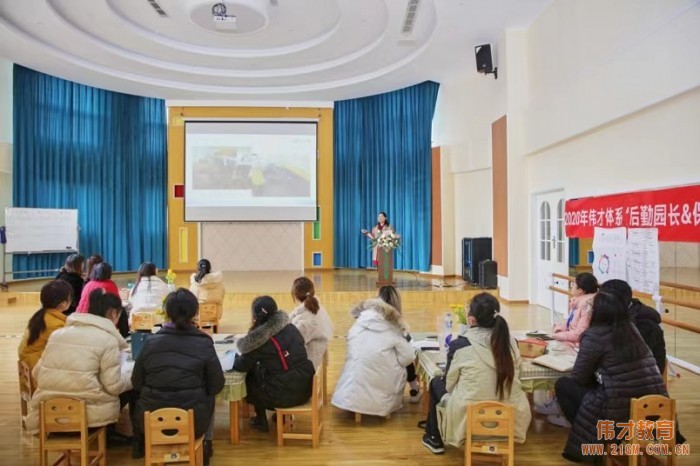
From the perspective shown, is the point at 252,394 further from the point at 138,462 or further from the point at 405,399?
the point at 405,399

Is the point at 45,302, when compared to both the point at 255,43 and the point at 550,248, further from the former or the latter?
the point at 255,43

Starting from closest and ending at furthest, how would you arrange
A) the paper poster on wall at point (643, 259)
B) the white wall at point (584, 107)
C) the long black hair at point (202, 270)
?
the white wall at point (584, 107)
the paper poster on wall at point (643, 259)
the long black hair at point (202, 270)

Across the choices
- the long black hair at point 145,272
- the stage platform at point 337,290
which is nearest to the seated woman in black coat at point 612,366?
the long black hair at point 145,272

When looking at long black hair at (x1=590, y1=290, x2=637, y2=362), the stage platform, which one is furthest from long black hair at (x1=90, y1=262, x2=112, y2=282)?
the stage platform

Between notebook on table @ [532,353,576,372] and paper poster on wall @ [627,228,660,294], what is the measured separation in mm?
2229

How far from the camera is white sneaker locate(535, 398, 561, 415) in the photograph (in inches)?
137

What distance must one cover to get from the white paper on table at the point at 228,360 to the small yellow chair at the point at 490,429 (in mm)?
1407

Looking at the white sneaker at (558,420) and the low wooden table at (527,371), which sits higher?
the low wooden table at (527,371)

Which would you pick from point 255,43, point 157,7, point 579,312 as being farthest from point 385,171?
point 579,312

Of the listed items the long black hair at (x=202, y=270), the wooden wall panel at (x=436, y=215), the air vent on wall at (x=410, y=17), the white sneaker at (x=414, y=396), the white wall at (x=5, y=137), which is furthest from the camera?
the wooden wall panel at (x=436, y=215)

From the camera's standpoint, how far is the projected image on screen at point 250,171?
1097cm

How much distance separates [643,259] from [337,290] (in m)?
4.89

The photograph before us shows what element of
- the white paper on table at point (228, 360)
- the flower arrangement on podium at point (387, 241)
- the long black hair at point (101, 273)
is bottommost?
the white paper on table at point (228, 360)

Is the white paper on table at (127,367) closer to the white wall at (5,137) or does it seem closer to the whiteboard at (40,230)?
the whiteboard at (40,230)
